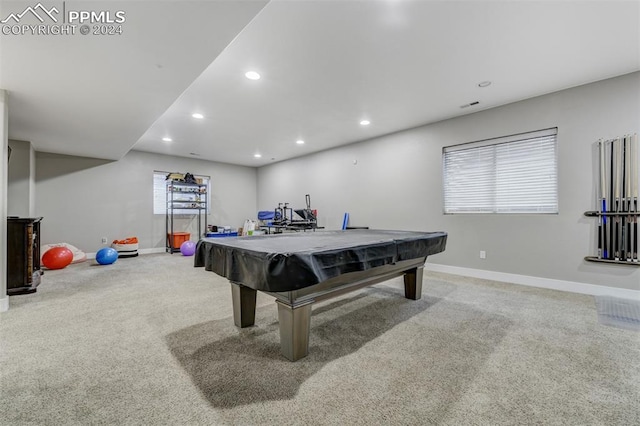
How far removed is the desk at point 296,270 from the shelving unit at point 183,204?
5.37 m

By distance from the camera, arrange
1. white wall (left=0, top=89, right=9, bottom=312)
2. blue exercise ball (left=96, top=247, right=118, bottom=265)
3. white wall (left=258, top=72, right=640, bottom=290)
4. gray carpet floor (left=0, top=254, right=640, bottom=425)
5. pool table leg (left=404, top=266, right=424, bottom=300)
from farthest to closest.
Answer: blue exercise ball (left=96, top=247, right=118, bottom=265), white wall (left=258, top=72, right=640, bottom=290), pool table leg (left=404, top=266, right=424, bottom=300), white wall (left=0, top=89, right=9, bottom=312), gray carpet floor (left=0, top=254, right=640, bottom=425)

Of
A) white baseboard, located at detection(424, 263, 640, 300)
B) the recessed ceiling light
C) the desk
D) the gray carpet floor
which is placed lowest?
the gray carpet floor

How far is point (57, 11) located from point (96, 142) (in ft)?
13.1

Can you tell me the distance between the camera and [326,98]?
3791 mm

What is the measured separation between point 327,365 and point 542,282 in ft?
11.7

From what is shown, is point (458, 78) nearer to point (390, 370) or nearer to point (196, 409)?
point (390, 370)

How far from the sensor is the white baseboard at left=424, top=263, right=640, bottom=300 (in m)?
3.16

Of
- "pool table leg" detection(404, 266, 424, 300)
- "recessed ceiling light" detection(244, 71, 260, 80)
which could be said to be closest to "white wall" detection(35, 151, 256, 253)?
"recessed ceiling light" detection(244, 71, 260, 80)

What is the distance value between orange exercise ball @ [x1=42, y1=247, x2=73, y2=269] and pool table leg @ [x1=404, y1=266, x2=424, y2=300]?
573cm

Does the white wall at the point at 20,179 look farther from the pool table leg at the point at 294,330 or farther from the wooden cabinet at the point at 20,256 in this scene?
the pool table leg at the point at 294,330

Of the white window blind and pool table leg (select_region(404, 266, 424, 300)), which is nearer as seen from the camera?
pool table leg (select_region(404, 266, 424, 300))

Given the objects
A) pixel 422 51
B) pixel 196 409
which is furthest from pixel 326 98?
pixel 196 409

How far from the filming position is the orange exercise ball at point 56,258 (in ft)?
15.2

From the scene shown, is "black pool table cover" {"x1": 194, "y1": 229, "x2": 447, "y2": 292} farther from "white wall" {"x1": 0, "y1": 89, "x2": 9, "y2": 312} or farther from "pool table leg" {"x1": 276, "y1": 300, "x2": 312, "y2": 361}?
"white wall" {"x1": 0, "y1": 89, "x2": 9, "y2": 312}
